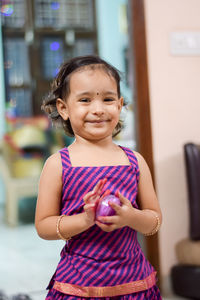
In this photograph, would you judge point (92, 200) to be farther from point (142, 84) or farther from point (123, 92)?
point (142, 84)

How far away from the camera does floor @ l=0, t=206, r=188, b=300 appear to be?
9.31ft

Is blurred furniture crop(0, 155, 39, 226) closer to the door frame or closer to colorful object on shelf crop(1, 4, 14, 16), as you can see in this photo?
the door frame

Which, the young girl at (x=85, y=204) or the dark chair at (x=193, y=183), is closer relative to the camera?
the young girl at (x=85, y=204)

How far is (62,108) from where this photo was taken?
4.06ft

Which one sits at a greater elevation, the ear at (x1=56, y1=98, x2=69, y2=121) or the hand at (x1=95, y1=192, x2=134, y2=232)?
the ear at (x1=56, y1=98, x2=69, y2=121)

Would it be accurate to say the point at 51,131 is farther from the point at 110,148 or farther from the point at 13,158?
the point at 110,148

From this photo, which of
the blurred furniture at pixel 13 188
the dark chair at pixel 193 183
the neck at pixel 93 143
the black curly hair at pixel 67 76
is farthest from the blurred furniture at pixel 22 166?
the neck at pixel 93 143

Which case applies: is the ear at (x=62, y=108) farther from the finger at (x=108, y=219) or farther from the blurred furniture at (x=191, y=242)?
the blurred furniture at (x=191, y=242)

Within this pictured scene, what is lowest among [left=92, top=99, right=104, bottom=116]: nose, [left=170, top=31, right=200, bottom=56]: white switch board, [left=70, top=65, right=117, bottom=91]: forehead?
[left=92, top=99, right=104, bottom=116]: nose

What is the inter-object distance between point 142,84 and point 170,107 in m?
0.23

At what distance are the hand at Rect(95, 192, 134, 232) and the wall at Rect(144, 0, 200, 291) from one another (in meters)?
1.70

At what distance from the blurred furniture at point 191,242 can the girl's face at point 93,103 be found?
1.48 meters

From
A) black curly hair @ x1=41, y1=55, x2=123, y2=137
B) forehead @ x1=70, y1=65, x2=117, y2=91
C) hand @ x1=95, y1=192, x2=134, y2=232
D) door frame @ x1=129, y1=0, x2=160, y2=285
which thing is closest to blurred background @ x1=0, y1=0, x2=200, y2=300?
door frame @ x1=129, y1=0, x2=160, y2=285

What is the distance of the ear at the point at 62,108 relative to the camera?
1.23 m
